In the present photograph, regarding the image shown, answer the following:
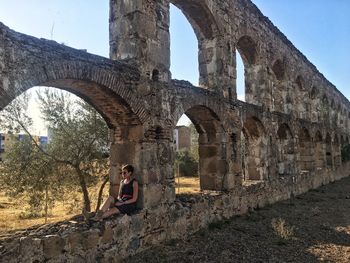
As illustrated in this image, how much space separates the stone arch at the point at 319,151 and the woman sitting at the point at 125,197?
1443 centimetres

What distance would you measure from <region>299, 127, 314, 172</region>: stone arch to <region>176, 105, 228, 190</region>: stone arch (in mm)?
8600

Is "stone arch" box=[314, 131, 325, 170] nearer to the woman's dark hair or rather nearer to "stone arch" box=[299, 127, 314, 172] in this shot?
"stone arch" box=[299, 127, 314, 172]

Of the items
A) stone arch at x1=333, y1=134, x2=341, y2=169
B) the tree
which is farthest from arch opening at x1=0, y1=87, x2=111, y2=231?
stone arch at x1=333, y1=134, x2=341, y2=169

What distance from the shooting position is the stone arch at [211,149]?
8.95m

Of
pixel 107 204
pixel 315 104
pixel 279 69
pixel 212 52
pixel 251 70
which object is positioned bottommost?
pixel 107 204

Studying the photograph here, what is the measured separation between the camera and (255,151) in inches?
463

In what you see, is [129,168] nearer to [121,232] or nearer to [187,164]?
[121,232]

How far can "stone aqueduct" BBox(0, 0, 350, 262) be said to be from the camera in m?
4.93

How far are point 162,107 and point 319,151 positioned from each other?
13992 millimetres

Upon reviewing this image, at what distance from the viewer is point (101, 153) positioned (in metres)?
11.0

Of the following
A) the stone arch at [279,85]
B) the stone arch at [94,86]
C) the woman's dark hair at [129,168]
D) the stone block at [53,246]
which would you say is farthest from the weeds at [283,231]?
the stone arch at [279,85]

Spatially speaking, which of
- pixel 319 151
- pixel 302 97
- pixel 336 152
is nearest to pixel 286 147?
pixel 302 97

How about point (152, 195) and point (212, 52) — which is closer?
point (152, 195)

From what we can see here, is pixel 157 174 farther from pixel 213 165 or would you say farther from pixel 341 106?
pixel 341 106
